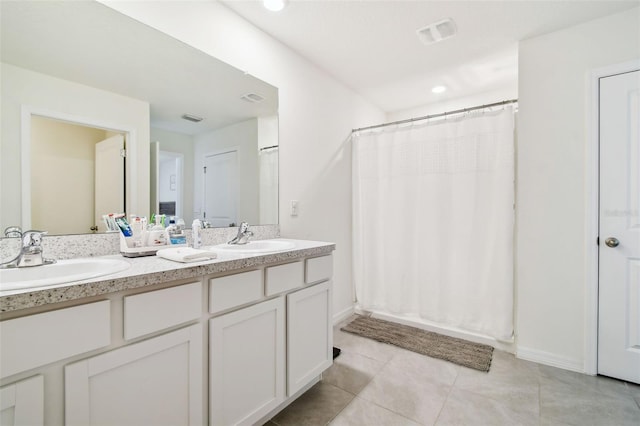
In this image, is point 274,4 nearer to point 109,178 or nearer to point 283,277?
point 109,178

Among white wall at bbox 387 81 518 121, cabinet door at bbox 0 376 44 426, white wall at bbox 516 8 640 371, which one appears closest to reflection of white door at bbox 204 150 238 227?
cabinet door at bbox 0 376 44 426

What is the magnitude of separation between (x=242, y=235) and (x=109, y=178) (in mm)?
754

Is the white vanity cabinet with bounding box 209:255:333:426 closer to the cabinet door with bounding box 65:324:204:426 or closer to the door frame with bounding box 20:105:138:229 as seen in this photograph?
the cabinet door with bounding box 65:324:204:426

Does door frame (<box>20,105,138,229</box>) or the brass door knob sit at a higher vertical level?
door frame (<box>20,105,138,229</box>)

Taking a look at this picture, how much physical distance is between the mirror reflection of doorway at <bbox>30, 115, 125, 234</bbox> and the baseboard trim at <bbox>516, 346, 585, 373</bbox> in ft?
9.08

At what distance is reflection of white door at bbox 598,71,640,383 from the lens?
A: 1.76 m

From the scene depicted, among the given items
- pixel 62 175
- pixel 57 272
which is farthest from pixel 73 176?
pixel 57 272

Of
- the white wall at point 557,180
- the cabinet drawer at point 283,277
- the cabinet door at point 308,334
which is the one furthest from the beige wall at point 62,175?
the white wall at point 557,180

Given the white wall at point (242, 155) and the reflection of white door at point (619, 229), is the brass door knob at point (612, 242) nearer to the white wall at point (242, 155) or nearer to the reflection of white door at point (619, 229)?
the reflection of white door at point (619, 229)

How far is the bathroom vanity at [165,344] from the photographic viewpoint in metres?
0.75

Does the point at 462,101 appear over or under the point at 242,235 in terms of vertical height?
over

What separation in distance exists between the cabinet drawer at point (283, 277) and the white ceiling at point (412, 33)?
64.5 inches

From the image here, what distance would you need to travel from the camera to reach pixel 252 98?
2023mm

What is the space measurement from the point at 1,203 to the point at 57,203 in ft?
0.53
